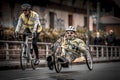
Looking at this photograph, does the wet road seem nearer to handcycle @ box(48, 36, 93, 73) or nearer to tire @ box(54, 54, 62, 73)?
tire @ box(54, 54, 62, 73)

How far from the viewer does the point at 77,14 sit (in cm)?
4784

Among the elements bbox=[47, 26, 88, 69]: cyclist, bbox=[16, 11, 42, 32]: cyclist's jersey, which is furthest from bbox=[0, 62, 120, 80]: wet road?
bbox=[16, 11, 42, 32]: cyclist's jersey

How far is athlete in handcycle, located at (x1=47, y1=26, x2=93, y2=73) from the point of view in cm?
1538

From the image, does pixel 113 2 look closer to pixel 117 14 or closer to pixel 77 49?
pixel 117 14

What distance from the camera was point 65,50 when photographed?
15695 millimetres

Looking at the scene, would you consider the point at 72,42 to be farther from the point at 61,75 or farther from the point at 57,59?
the point at 61,75

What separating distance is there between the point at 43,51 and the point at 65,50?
9.13m

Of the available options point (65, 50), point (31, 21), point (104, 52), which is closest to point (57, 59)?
point (65, 50)

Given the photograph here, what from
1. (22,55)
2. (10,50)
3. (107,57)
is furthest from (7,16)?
(22,55)

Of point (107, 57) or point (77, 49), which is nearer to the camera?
point (77, 49)

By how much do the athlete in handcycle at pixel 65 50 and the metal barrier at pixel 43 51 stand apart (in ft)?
17.2

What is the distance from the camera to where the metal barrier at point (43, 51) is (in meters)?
21.1

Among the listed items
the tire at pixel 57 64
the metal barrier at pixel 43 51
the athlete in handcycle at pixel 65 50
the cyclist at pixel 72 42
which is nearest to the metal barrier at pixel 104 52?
the metal barrier at pixel 43 51

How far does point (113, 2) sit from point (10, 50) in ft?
120
